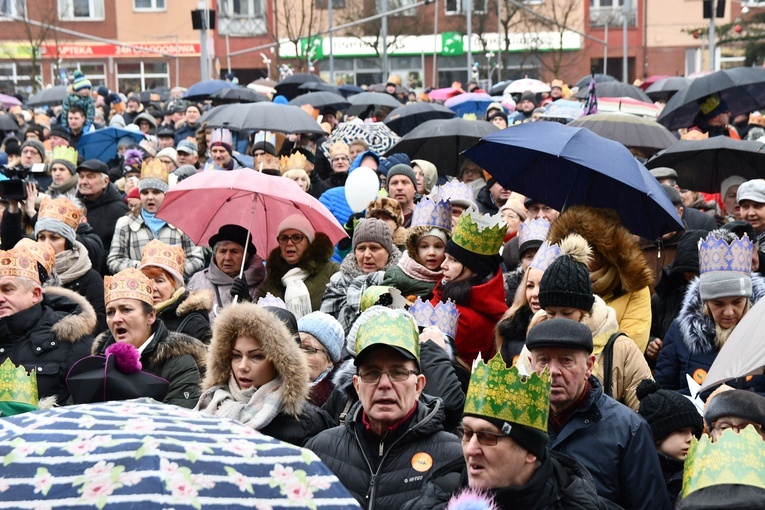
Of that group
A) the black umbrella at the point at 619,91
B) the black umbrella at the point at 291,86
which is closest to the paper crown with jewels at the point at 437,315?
the black umbrella at the point at 619,91

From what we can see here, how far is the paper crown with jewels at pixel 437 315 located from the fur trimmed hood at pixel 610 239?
3.16 ft

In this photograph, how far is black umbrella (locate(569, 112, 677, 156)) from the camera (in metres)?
11.4

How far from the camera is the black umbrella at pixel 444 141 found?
12.2 metres

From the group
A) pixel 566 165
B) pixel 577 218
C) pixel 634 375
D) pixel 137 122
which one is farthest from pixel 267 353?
pixel 137 122

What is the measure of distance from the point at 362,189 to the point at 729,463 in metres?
6.57

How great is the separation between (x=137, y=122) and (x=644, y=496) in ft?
54.8

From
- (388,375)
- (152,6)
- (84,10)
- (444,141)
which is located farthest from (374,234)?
(84,10)

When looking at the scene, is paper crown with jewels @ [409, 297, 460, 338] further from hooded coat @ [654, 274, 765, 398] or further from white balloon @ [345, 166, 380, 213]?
white balloon @ [345, 166, 380, 213]

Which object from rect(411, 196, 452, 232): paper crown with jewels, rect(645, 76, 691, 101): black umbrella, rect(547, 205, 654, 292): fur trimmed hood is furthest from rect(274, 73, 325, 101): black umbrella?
rect(547, 205, 654, 292): fur trimmed hood

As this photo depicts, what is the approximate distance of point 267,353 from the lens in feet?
17.6

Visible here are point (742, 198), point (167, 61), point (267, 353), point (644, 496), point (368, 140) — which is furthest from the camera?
point (167, 61)

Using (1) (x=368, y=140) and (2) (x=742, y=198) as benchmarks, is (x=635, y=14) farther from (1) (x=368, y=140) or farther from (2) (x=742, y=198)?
(2) (x=742, y=198)

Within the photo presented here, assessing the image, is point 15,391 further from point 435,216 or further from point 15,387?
point 435,216

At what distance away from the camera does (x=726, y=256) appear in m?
6.52
